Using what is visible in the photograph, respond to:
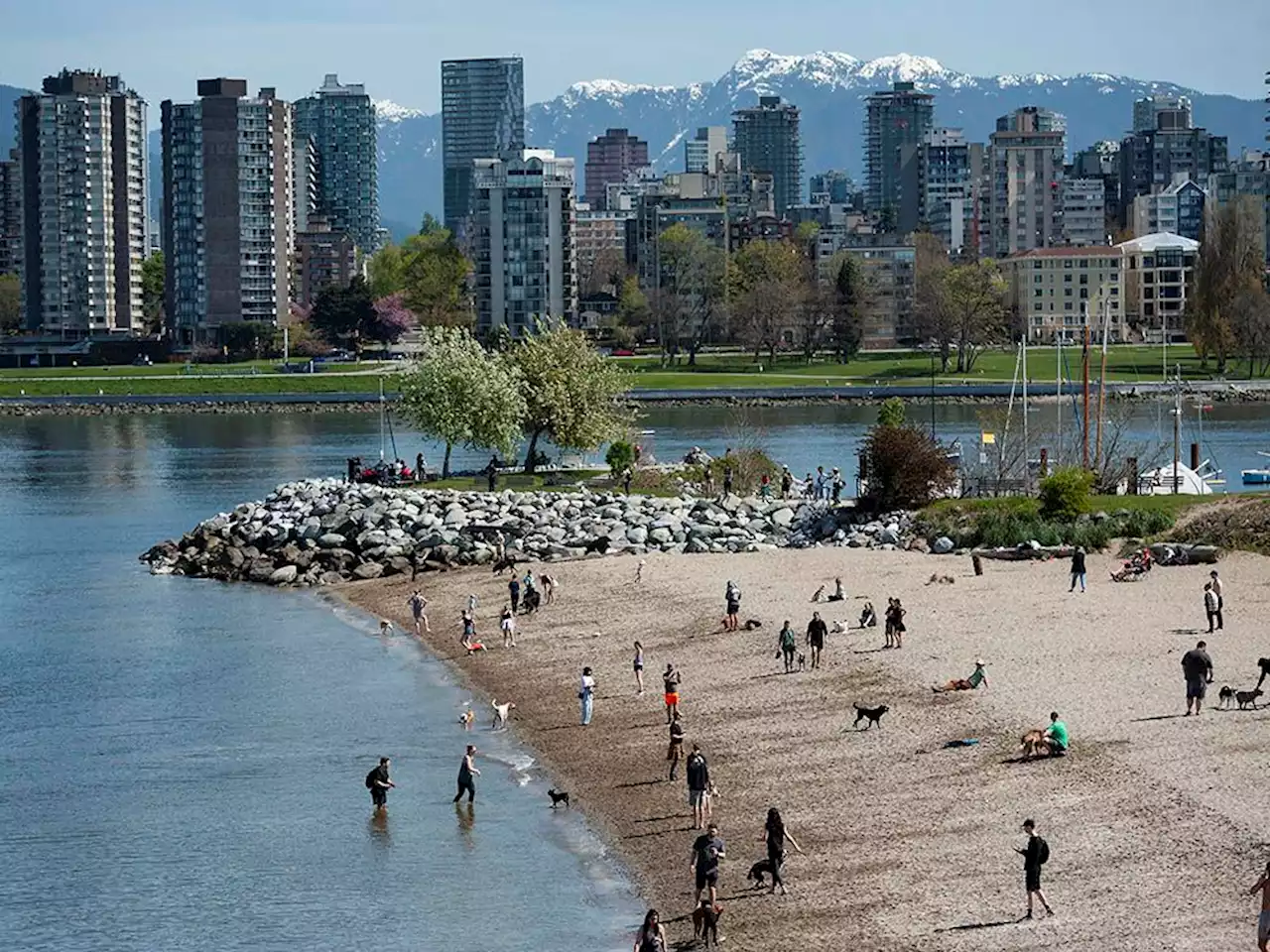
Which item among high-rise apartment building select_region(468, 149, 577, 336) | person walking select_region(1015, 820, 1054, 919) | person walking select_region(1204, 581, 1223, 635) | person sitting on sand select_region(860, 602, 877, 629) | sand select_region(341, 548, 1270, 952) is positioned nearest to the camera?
person walking select_region(1015, 820, 1054, 919)

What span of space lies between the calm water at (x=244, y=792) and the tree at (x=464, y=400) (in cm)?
1405

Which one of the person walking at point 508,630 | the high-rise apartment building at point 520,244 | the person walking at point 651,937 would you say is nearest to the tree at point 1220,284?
the high-rise apartment building at point 520,244

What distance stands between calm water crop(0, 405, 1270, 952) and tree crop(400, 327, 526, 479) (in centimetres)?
1405

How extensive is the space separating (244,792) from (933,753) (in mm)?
10920

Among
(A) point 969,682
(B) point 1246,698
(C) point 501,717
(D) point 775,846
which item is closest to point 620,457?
(C) point 501,717

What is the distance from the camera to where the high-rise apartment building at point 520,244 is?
192 m

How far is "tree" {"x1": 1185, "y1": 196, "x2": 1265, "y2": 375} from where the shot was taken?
159 meters

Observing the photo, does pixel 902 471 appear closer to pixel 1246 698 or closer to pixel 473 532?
pixel 473 532

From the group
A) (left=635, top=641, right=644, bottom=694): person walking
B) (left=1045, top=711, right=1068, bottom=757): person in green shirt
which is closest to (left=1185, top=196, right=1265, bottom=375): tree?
(left=635, top=641, right=644, bottom=694): person walking

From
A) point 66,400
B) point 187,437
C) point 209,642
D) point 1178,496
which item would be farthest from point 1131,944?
point 66,400

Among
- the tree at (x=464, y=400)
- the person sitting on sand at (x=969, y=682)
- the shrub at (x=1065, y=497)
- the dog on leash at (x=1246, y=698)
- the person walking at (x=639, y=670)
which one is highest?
the tree at (x=464, y=400)

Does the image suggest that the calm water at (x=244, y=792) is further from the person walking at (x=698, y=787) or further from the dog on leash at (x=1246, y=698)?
the dog on leash at (x=1246, y=698)

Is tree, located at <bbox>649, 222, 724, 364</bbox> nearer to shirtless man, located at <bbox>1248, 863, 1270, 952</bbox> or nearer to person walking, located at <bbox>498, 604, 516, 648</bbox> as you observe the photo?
person walking, located at <bbox>498, 604, 516, 648</bbox>

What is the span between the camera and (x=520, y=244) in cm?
19288
